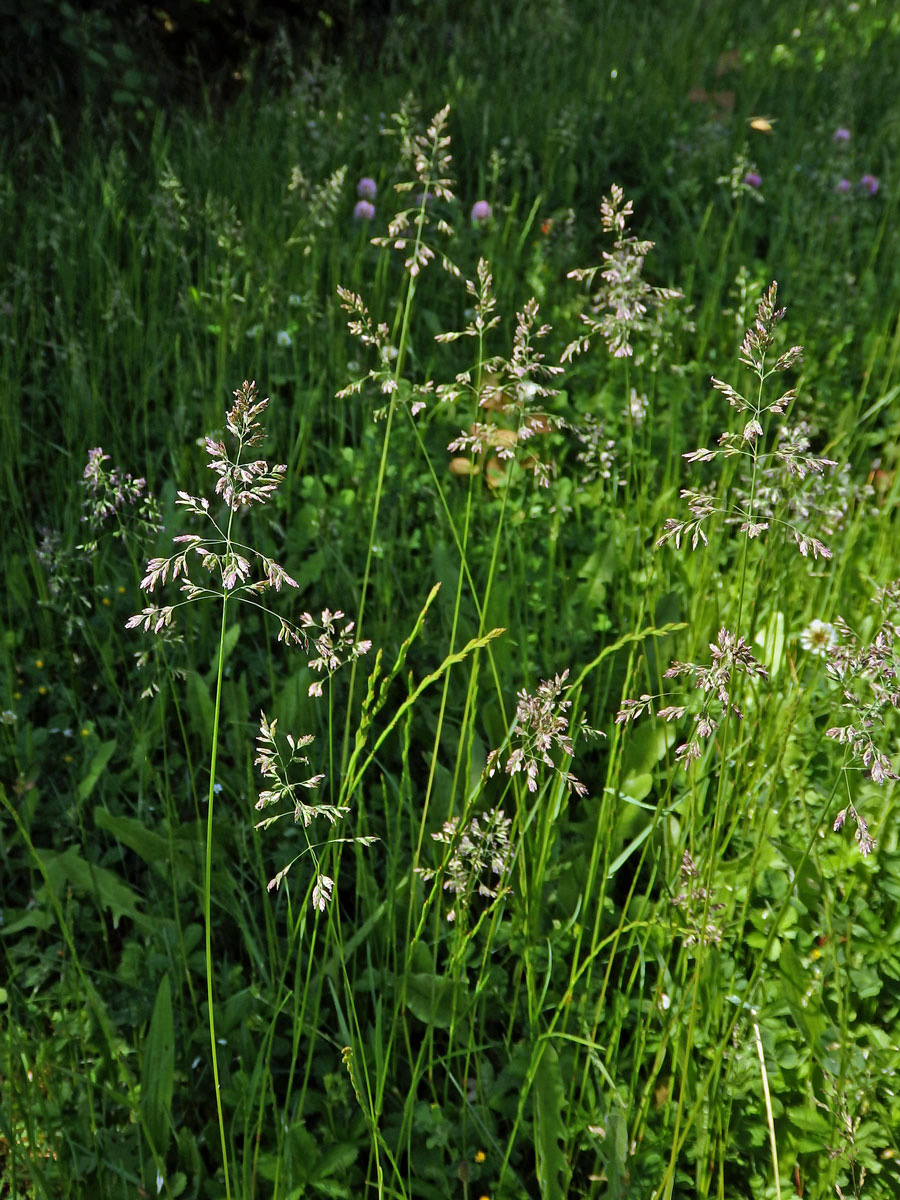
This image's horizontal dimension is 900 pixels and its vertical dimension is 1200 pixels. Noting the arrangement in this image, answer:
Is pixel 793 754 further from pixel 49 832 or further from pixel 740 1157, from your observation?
pixel 49 832

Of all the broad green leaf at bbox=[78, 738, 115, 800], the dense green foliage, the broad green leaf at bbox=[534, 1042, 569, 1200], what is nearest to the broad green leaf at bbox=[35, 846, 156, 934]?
the dense green foliage

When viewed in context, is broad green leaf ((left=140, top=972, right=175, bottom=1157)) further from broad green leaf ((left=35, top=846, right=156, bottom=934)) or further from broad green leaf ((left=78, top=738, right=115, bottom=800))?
broad green leaf ((left=78, top=738, right=115, bottom=800))

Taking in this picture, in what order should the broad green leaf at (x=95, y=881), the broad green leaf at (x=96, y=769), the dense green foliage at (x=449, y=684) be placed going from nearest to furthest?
the dense green foliage at (x=449, y=684) < the broad green leaf at (x=95, y=881) < the broad green leaf at (x=96, y=769)

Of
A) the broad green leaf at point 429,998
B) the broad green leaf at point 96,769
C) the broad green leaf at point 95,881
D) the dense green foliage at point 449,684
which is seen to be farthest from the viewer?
the broad green leaf at point 96,769

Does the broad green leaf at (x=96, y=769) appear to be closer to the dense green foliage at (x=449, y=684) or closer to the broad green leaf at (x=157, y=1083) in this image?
the dense green foliage at (x=449, y=684)

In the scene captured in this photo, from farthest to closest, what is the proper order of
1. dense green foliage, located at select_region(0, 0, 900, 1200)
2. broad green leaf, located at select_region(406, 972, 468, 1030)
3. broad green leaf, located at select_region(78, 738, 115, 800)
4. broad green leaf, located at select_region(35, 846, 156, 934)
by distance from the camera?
broad green leaf, located at select_region(78, 738, 115, 800) < broad green leaf, located at select_region(35, 846, 156, 934) < broad green leaf, located at select_region(406, 972, 468, 1030) < dense green foliage, located at select_region(0, 0, 900, 1200)

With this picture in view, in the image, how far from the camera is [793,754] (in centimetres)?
174

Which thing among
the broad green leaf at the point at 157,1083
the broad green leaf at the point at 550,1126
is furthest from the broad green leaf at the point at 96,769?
the broad green leaf at the point at 550,1126

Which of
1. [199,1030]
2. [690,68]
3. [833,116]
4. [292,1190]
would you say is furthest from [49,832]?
[690,68]

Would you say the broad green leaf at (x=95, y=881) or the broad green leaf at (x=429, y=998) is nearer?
the broad green leaf at (x=429, y=998)

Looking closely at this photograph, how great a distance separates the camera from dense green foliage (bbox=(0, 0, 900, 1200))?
4.08 ft

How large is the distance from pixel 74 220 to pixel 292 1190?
111 inches

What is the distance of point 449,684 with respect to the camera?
200 cm

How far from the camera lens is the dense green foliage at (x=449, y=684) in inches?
48.9
